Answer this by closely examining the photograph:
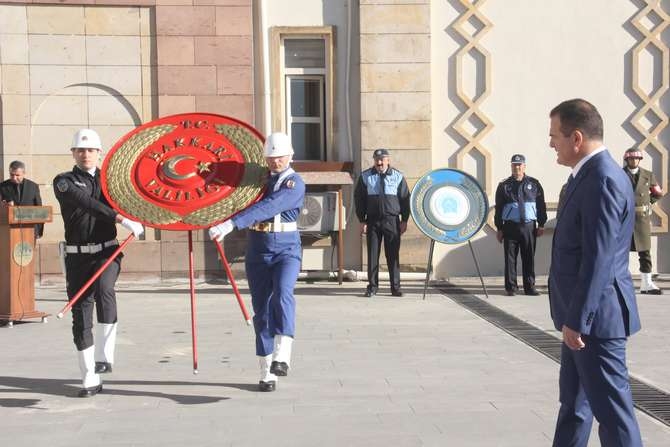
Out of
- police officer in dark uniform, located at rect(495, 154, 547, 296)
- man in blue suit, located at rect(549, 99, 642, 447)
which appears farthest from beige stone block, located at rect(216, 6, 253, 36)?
man in blue suit, located at rect(549, 99, 642, 447)

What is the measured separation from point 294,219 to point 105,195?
134 centimetres

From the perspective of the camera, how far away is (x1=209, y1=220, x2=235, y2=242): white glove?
7047 mm

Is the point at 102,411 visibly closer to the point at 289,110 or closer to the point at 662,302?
the point at 662,302

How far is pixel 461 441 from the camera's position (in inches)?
228

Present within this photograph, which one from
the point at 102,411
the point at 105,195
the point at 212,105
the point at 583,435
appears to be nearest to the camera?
the point at 583,435

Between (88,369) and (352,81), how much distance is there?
8676mm

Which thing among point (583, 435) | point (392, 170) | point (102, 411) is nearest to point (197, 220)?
point (102, 411)

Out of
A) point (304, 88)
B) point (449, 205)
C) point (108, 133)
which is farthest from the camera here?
point (304, 88)

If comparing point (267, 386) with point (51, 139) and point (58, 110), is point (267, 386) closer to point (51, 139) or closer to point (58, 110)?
point (51, 139)

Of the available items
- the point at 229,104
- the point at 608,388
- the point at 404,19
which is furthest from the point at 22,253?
the point at 608,388

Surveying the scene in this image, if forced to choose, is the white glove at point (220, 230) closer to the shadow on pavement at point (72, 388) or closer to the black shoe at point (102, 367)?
the shadow on pavement at point (72, 388)

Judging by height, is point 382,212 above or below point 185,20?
below

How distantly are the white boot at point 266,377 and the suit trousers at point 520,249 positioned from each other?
6.54 metres

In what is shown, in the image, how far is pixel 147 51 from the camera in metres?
14.9
